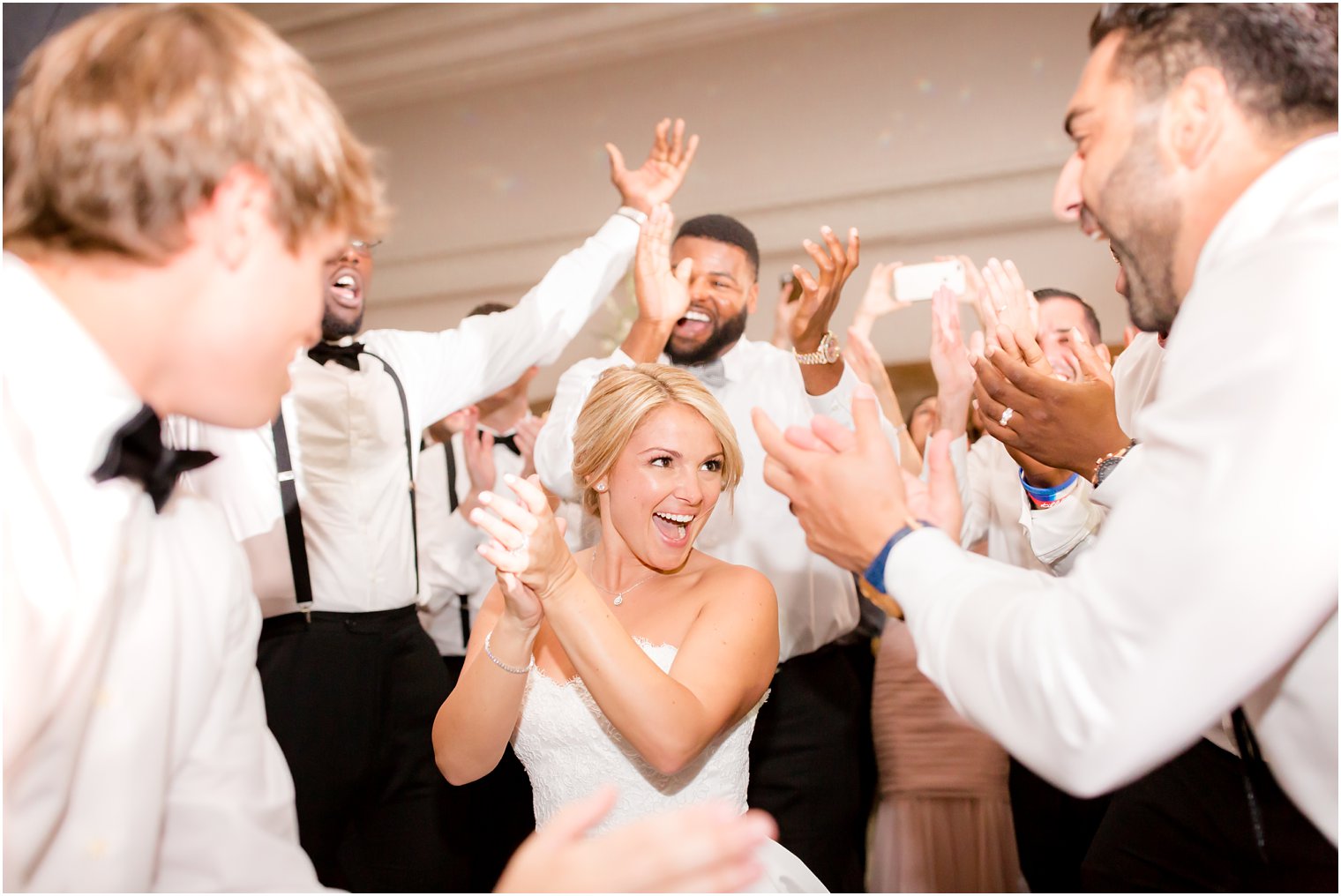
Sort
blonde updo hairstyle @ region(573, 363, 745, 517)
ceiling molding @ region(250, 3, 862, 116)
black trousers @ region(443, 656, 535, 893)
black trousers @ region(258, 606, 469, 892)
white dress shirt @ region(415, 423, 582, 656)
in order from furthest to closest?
ceiling molding @ region(250, 3, 862, 116) → white dress shirt @ region(415, 423, 582, 656) → black trousers @ region(443, 656, 535, 893) → black trousers @ region(258, 606, 469, 892) → blonde updo hairstyle @ region(573, 363, 745, 517)

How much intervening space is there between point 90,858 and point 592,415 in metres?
1.43

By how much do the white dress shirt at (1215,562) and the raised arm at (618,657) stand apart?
0.71 metres

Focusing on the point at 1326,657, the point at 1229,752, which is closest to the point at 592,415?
the point at 1229,752

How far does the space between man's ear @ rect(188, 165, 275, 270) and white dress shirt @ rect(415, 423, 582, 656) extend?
2285mm

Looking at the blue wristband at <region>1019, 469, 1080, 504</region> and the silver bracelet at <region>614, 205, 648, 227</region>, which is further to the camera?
the silver bracelet at <region>614, 205, 648, 227</region>

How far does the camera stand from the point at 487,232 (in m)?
5.54

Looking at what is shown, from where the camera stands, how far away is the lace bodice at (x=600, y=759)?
1.97 meters

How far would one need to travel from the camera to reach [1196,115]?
1116 millimetres

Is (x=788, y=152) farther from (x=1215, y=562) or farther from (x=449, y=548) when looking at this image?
(x=1215, y=562)

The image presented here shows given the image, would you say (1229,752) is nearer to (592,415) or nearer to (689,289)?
(592,415)

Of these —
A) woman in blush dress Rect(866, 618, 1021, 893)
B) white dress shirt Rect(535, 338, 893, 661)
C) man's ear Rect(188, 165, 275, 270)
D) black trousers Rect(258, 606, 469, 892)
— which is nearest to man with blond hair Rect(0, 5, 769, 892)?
man's ear Rect(188, 165, 275, 270)

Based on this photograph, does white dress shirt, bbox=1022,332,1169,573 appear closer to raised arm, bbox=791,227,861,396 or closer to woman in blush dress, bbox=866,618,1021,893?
raised arm, bbox=791,227,861,396

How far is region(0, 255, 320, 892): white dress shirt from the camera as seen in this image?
37.8 inches

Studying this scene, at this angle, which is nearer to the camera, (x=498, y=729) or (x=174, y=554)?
(x=174, y=554)
